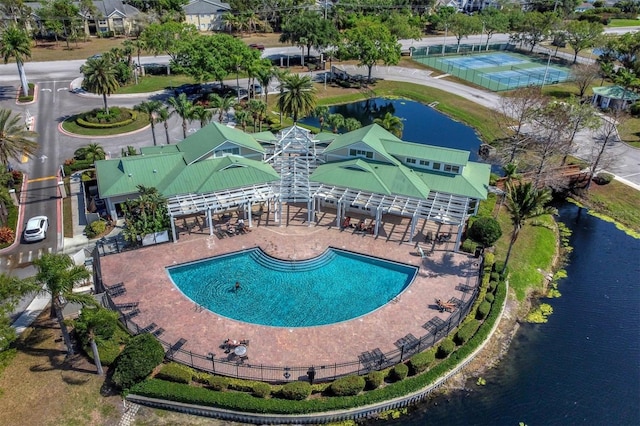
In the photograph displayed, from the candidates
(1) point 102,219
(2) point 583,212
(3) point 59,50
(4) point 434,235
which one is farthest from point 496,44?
(1) point 102,219

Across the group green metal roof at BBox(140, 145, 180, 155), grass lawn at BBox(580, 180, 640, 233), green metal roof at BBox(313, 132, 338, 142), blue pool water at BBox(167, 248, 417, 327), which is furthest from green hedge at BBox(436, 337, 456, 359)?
green metal roof at BBox(140, 145, 180, 155)

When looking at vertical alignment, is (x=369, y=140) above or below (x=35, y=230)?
above

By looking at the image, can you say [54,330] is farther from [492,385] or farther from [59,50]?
[59,50]

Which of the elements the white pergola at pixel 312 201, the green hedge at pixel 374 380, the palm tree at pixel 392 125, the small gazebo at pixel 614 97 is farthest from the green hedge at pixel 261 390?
the small gazebo at pixel 614 97

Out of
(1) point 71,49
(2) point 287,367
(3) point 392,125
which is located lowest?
(2) point 287,367

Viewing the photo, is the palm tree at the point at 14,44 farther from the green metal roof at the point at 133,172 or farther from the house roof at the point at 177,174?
the house roof at the point at 177,174

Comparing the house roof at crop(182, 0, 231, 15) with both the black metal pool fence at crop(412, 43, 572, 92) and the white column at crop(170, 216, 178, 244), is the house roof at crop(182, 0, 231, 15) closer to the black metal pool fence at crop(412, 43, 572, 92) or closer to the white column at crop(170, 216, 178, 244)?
the black metal pool fence at crop(412, 43, 572, 92)

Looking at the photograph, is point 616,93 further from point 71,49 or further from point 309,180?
point 71,49

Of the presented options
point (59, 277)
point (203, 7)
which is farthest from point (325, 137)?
point (203, 7)
